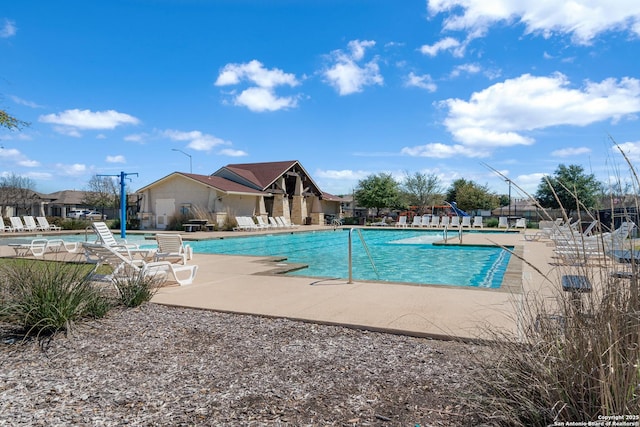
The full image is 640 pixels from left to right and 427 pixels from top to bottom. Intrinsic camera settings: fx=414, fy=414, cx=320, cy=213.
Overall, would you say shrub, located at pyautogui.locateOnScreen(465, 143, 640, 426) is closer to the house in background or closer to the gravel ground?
the gravel ground

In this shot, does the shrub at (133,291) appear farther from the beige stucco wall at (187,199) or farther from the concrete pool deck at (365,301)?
the beige stucco wall at (187,199)

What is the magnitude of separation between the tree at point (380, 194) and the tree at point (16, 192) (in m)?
34.6

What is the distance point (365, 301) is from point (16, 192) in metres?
51.9

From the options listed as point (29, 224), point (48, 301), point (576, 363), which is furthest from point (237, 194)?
point (576, 363)

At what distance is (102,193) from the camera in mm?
49906

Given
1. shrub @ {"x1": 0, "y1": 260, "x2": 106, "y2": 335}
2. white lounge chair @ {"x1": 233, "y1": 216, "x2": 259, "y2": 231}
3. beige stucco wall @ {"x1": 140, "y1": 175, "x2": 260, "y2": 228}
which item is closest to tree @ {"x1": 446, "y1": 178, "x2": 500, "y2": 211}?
beige stucco wall @ {"x1": 140, "y1": 175, "x2": 260, "y2": 228}

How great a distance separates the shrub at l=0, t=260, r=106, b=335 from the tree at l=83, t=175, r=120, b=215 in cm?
4925

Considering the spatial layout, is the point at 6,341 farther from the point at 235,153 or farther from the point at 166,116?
the point at 235,153

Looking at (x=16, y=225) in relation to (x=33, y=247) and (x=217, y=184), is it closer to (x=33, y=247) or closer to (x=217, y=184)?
(x=217, y=184)

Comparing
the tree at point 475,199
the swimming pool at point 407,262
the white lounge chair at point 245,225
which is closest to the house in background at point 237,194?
the white lounge chair at point 245,225

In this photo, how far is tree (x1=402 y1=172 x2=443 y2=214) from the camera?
4682 centimetres

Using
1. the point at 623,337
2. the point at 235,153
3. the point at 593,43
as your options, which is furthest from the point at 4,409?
the point at 235,153

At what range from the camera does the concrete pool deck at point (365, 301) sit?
4363 mm

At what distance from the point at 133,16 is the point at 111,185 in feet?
143
